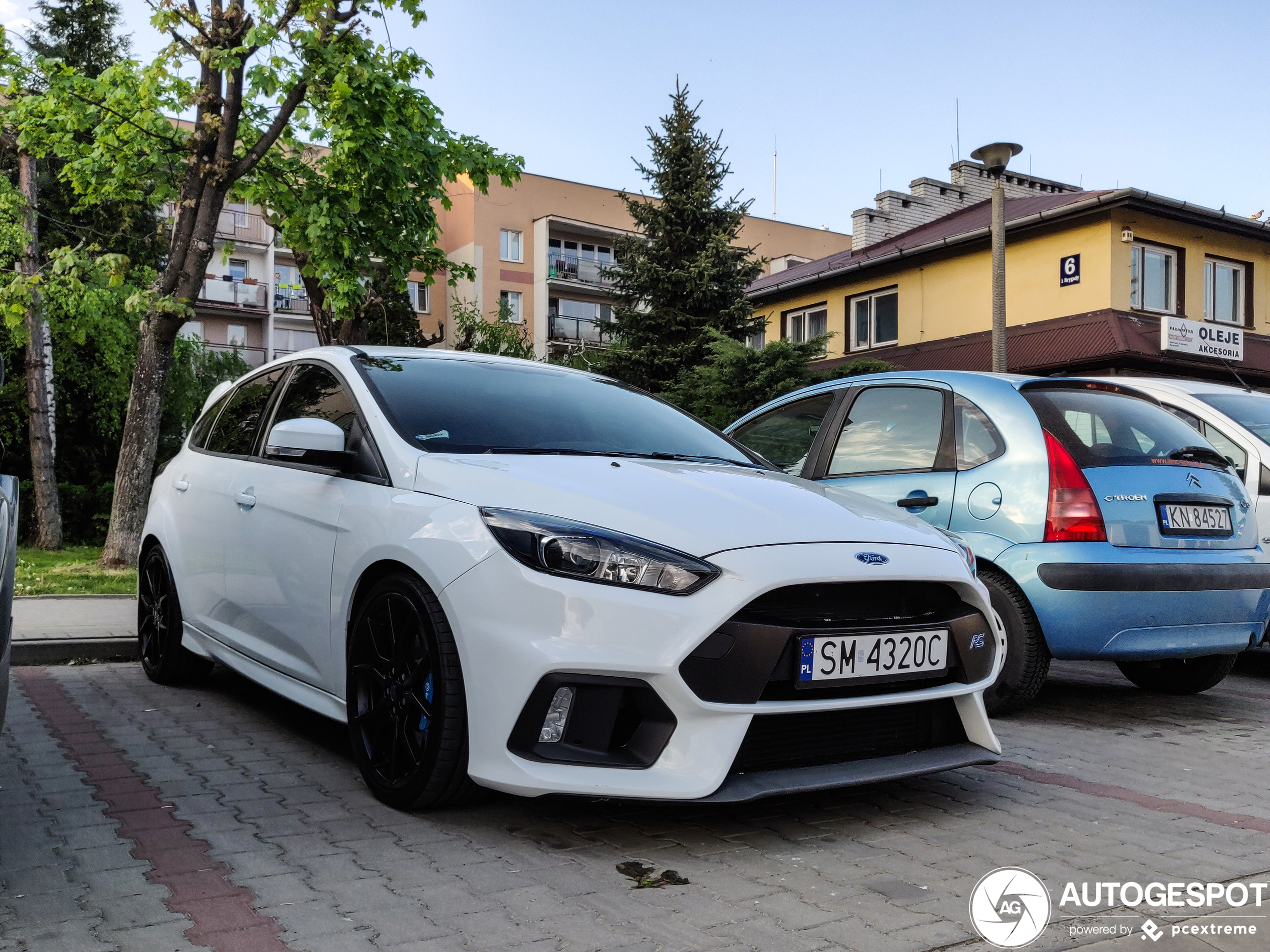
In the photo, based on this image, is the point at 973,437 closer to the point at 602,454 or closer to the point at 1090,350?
the point at 602,454

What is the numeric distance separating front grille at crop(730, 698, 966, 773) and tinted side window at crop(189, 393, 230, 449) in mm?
3503

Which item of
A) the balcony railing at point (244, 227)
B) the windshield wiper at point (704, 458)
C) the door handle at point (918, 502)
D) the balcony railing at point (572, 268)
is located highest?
the balcony railing at point (244, 227)

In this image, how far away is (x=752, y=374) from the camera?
60.3ft

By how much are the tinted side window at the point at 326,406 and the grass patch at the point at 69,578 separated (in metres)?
3.66

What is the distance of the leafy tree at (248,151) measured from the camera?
12758 millimetres

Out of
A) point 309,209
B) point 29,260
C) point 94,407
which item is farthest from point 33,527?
point 309,209

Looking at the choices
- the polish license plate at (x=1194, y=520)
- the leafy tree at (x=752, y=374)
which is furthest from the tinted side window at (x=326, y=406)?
the leafy tree at (x=752, y=374)

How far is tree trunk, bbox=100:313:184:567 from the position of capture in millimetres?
12844

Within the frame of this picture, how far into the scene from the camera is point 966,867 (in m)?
3.14

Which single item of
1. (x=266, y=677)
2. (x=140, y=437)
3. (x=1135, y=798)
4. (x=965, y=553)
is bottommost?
(x=1135, y=798)

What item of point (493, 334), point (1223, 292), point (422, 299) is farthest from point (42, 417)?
point (422, 299)

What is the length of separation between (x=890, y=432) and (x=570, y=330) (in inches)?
1828

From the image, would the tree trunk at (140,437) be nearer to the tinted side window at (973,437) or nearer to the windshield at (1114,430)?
the tinted side window at (973,437)

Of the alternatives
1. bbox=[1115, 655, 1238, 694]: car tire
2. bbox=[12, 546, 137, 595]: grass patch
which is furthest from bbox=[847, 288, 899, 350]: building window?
bbox=[1115, 655, 1238, 694]: car tire
